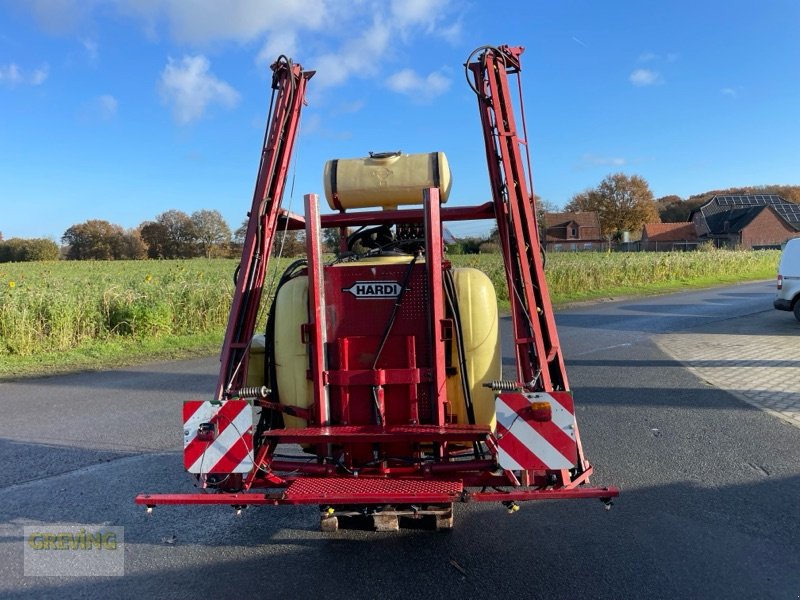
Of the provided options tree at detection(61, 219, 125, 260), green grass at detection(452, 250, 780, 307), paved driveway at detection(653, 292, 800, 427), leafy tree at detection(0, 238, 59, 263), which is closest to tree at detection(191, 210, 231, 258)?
tree at detection(61, 219, 125, 260)

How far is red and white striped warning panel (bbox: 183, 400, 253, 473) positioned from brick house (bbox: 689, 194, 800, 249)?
221ft

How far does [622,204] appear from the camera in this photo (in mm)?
85375

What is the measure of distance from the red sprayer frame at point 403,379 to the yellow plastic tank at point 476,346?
3.1 inches

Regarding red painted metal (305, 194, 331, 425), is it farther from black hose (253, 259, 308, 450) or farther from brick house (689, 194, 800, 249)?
brick house (689, 194, 800, 249)

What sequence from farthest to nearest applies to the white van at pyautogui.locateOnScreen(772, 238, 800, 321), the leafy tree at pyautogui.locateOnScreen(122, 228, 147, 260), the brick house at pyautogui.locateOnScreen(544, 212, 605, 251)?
1. the brick house at pyautogui.locateOnScreen(544, 212, 605, 251)
2. the leafy tree at pyautogui.locateOnScreen(122, 228, 147, 260)
3. the white van at pyautogui.locateOnScreen(772, 238, 800, 321)

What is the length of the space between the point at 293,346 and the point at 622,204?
90121mm

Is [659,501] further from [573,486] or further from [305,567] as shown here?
[305,567]

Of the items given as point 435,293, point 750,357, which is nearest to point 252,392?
point 435,293

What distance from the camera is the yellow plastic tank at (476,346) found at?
339 centimetres

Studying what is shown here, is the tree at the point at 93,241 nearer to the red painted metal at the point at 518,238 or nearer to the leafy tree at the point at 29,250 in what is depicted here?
the leafy tree at the point at 29,250

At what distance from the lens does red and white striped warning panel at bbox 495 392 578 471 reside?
10.1 ft

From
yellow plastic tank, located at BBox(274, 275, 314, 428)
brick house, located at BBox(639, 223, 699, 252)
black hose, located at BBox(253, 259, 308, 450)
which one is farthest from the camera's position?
brick house, located at BBox(639, 223, 699, 252)

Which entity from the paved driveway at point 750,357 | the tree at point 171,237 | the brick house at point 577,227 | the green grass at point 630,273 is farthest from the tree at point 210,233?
the paved driveway at point 750,357

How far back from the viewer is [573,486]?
3.14m
